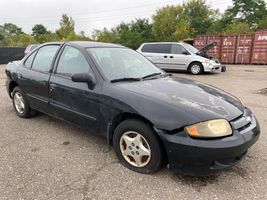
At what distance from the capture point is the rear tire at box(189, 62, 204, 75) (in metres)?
12.4

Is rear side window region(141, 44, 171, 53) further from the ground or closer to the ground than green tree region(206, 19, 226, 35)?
closer to the ground

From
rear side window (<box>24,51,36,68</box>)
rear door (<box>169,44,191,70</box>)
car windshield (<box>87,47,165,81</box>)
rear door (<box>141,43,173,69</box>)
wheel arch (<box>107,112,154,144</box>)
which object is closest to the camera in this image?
wheel arch (<box>107,112,154,144</box>)

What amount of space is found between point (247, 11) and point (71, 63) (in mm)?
51563

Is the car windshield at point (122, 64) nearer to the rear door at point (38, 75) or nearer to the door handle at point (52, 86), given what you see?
the door handle at point (52, 86)

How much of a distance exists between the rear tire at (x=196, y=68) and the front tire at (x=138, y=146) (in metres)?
9.96

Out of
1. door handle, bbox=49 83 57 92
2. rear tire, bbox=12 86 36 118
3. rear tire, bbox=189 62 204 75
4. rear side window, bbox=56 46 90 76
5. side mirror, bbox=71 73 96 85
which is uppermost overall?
rear side window, bbox=56 46 90 76

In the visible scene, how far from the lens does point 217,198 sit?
8.57ft

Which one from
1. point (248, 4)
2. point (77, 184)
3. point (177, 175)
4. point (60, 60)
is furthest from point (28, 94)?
point (248, 4)

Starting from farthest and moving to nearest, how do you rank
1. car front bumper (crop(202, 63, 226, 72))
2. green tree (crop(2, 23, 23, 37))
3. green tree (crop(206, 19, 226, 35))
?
1. green tree (crop(2, 23, 23, 37))
2. green tree (crop(206, 19, 226, 35))
3. car front bumper (crop(202, 63, 226, 72))

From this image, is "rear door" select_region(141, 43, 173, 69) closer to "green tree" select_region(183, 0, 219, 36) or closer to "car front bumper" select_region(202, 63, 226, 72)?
"car front bumper" select_region(202, 63, 226, 72)

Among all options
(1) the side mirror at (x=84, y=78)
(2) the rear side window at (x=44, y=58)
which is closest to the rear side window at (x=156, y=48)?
(2) the rear side window at (x=44, y=58)

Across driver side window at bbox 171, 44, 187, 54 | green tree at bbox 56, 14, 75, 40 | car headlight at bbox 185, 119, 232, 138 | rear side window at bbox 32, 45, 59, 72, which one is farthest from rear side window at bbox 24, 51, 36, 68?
green tree at bbox 56, 14, 75, 40

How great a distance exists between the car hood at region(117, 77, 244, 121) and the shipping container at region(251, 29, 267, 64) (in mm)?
15997

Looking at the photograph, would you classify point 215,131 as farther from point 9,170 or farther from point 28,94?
point 28,94
